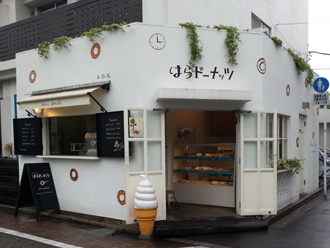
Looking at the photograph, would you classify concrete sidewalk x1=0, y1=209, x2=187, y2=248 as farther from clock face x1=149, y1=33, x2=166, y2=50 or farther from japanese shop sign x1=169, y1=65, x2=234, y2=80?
clock face x1=149, y1=33, x2=166, y2=50

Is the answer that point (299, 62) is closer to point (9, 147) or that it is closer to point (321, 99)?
point (321, 99)

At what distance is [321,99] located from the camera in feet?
37.4

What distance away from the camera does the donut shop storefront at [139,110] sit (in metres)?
7.41

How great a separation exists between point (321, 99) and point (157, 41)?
6.65m

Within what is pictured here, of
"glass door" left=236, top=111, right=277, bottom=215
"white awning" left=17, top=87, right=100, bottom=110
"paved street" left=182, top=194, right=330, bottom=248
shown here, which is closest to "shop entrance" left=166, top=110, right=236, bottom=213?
"glass door" left=236, top=111, right=277, bottom=215

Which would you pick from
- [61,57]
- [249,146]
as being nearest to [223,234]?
[249,146]

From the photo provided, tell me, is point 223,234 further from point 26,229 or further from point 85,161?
point 26,229

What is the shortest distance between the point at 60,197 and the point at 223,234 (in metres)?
4.20

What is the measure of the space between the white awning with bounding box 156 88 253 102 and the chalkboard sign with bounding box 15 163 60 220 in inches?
150

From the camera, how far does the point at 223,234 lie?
23.8ft

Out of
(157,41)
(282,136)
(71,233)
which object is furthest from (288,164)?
(71,233)

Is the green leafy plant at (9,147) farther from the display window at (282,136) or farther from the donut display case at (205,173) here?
the display window at (282,136)

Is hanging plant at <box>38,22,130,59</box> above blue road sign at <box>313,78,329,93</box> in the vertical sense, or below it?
above

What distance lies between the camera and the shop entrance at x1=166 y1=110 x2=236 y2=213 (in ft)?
30.3
